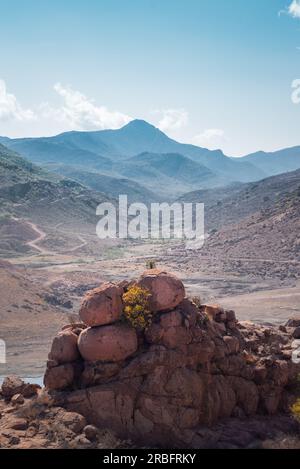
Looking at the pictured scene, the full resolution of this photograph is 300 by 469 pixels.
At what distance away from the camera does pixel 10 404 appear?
16328 millimetres

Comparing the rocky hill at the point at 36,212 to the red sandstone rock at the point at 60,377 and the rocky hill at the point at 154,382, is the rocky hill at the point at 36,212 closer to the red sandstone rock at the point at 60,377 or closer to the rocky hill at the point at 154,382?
the rocky hill at the point at 154,382

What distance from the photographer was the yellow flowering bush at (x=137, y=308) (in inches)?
656

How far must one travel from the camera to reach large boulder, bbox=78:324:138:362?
16.3 meters

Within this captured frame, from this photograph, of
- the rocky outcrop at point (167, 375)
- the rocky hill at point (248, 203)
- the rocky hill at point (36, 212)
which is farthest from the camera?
the rocky hill at point (248, 203)

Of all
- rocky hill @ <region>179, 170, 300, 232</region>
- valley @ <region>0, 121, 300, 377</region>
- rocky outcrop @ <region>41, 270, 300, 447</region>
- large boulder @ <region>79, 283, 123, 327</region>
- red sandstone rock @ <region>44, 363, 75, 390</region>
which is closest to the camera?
rocky outcrop @ <region>41, 270, 300, 447</region>

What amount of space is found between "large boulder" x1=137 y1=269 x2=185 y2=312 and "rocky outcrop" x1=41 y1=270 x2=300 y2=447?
0.10 feet

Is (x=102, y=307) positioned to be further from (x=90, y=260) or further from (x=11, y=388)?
(x=90, y=260)

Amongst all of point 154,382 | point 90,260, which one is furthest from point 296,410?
point 90,260

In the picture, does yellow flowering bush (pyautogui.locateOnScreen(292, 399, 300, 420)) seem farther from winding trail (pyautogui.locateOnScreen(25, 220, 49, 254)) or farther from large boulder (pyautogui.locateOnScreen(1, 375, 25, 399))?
winding trail (pyautogui.locateOnScreen(25, 220, 49, 254))

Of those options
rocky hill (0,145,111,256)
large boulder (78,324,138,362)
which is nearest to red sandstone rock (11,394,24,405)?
large boulder (78,324,138,362)

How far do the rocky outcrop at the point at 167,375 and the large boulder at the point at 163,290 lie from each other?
0.03m

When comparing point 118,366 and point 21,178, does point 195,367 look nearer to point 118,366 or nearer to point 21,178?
point 118,366

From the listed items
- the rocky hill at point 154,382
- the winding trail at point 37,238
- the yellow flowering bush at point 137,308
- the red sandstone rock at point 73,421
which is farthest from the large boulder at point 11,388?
the winding trail at point 37,238

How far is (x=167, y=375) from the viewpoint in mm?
16156
